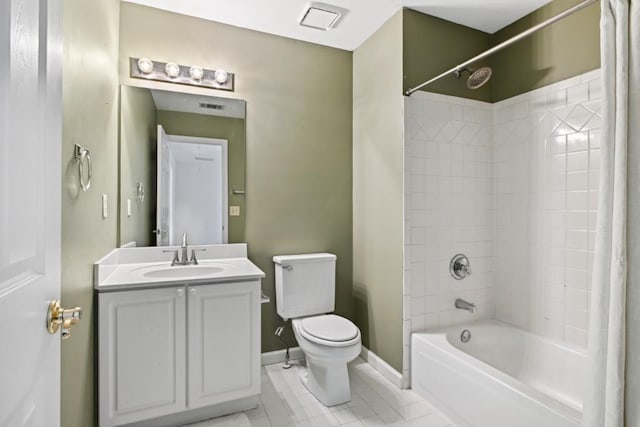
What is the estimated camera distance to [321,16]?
7.63 feet

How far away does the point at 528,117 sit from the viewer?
2279 millimetres

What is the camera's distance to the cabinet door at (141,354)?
5.45 ft

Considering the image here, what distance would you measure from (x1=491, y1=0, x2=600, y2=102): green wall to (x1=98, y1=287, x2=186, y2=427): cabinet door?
8.36ft

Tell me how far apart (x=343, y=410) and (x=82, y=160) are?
1.88 m

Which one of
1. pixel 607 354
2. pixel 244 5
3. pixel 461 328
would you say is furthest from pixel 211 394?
pixel 244 5

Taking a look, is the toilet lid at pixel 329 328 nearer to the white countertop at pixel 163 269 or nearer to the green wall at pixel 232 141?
the white countertop at pixel 163 269

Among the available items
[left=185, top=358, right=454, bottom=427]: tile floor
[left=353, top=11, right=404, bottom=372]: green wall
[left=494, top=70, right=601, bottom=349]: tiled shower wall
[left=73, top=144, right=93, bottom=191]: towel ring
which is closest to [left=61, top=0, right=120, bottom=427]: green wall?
[left=73, top=144, right=93, bottom=191]: towel ring

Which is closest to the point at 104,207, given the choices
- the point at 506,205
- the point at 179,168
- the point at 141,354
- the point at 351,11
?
the point at 179,168

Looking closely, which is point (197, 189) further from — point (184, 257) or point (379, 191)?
point (379, 191)

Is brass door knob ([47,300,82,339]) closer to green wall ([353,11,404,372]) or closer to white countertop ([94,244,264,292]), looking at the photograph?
white countertop ([94,244,264,292])

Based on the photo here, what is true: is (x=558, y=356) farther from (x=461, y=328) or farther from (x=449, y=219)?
(x=449, y=219)

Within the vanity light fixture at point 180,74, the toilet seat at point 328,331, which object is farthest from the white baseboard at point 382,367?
the vanity light fixture at point 180,74

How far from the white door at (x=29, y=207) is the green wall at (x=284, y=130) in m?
1.74

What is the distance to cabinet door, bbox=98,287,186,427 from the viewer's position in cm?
166
